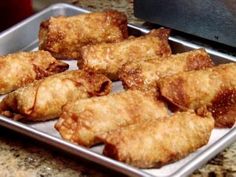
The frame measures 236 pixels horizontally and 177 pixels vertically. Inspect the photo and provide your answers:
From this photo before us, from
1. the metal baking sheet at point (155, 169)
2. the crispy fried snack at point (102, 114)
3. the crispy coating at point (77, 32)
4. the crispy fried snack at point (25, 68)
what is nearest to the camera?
the metal baking sheet at point (155, 169)

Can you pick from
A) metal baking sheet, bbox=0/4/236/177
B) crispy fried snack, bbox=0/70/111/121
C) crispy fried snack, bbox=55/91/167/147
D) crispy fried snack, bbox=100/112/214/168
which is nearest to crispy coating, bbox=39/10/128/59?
metal baking sheet, bbox=0/4/236/177

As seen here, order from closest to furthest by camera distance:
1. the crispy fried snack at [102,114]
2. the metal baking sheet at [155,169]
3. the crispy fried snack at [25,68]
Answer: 1. the metal baking sheet at [155,169]
2. the crispy fried snack at [102,114]
3. the crispy fried snack at [25,68]

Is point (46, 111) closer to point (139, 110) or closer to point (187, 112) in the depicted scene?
point (139, 110)

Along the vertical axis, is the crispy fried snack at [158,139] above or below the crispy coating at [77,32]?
below

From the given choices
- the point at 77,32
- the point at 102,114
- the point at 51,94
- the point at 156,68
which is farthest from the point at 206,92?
the point at 77,32

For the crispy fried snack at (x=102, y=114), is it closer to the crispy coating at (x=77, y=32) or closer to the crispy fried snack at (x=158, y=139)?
the crispy fried snack at (x=158, y=139)

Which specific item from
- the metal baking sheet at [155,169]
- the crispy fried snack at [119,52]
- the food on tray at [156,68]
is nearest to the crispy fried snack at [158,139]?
the metal baking sheet at [155,169]
